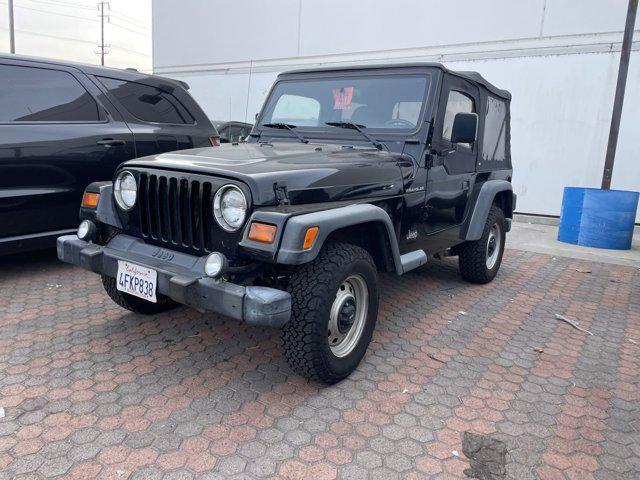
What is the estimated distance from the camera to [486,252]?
500 cm

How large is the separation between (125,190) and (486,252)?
346 cm

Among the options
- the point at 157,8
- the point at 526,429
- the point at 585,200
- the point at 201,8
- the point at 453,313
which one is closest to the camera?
the point at 526,429

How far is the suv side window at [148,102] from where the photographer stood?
5.03 meters

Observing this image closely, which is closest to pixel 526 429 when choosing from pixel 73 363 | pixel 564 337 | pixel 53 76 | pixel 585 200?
pixel 564 337

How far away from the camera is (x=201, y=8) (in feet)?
42.5

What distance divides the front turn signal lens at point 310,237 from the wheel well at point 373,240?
47 cm

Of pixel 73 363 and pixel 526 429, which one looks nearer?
pixel 526 429

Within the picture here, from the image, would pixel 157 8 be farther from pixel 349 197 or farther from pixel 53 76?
pixel 349 197

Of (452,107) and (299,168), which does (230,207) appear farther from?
(452,107)

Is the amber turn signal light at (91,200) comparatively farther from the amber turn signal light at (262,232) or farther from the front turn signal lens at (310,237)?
the front turn signal lens at (310,237)

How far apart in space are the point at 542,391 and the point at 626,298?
2754 mm

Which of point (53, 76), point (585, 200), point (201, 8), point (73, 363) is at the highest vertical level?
point (201, 8)

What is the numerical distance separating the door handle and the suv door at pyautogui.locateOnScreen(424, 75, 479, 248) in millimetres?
2939

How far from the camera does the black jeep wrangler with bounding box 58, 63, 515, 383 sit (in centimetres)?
249
